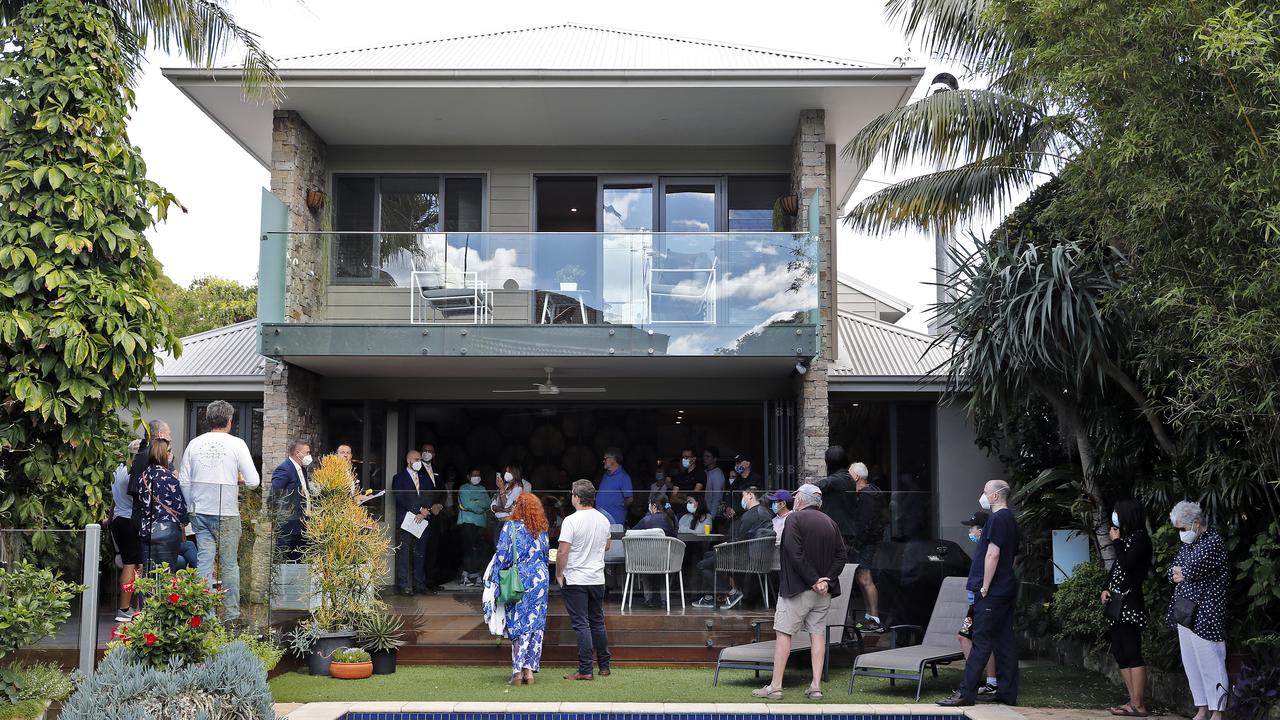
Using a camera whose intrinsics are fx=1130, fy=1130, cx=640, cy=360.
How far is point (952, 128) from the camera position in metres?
12.4

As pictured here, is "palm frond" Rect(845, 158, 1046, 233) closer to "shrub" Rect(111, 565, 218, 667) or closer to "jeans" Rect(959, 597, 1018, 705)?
"jeans" Rect(959, 597, 1018, 705)

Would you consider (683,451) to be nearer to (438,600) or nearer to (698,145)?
(698,145)

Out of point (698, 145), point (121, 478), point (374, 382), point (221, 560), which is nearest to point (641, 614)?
point (221, 560)

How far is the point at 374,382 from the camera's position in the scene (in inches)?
599

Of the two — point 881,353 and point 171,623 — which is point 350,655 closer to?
point 171,623

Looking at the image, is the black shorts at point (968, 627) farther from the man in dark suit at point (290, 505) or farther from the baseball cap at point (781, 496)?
the man in dark suit at point (290, 505)

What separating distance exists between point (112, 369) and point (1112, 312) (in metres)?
7.98

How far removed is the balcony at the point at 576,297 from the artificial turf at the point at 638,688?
3.99 metres

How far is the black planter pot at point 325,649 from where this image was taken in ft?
31.9

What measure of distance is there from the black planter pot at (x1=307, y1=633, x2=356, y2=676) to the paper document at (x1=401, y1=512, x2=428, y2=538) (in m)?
1.49

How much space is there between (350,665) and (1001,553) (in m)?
5.43

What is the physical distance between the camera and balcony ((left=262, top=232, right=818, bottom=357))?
13.0 m

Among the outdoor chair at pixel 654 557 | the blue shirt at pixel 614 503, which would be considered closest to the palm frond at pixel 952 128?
the blue shirt at pixel 614 503

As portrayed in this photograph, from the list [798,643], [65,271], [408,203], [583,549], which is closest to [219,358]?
[408,203]
